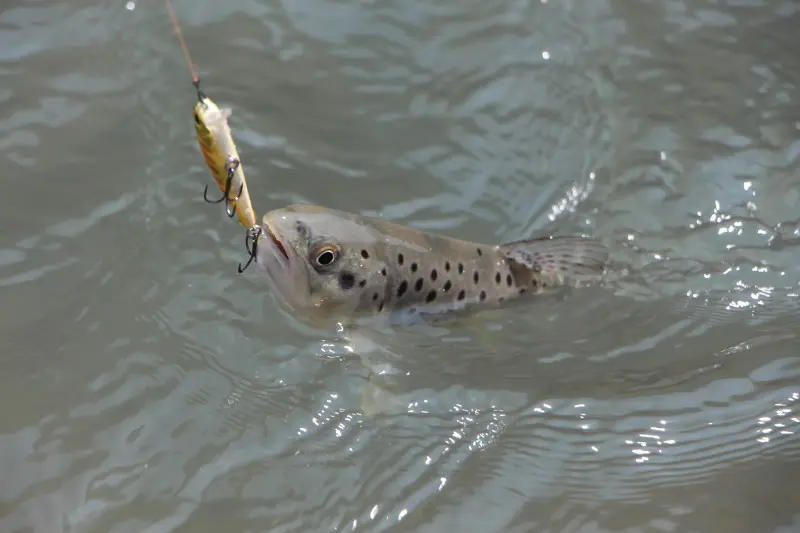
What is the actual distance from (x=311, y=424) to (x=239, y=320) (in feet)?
2.18

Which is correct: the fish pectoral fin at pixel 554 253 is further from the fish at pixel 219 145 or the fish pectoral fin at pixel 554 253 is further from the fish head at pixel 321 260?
the fish at pixel 219 145

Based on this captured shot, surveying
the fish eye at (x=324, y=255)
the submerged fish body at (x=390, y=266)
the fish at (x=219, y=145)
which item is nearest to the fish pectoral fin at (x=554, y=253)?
the submerged fish body at (x=390, y=266)

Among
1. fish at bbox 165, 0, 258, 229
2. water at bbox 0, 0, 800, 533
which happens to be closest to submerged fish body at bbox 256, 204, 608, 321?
water at bbox 0, 0, 800, 533

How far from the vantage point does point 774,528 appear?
272cm

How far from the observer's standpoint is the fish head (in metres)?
2.83

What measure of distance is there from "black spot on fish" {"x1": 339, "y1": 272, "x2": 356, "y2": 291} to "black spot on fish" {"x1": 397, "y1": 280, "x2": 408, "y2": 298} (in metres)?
0.23

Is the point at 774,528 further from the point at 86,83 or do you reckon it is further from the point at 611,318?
the point at 86,83

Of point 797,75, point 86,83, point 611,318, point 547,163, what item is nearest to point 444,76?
point 547,163

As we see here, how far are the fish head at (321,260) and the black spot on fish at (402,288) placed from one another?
0.27ft

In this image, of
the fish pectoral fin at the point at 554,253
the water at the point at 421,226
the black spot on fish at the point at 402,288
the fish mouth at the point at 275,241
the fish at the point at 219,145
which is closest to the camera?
the fish at the point at 219,145

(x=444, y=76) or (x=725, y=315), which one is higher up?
(x=444, y=76)

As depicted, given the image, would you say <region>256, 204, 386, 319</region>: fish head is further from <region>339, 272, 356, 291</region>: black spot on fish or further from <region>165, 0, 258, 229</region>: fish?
<region>165, 0, 258, 229</region>: fish

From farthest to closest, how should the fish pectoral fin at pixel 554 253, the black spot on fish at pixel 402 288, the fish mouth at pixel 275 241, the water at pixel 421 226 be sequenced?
1. the fish pectoral fin at pixel 554 253
2. the black spot on fish at pixel 402 288
3. the water at pixel 421 226
4. the fish mouth at pixel 275 241

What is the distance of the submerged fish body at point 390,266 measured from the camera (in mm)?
2854
